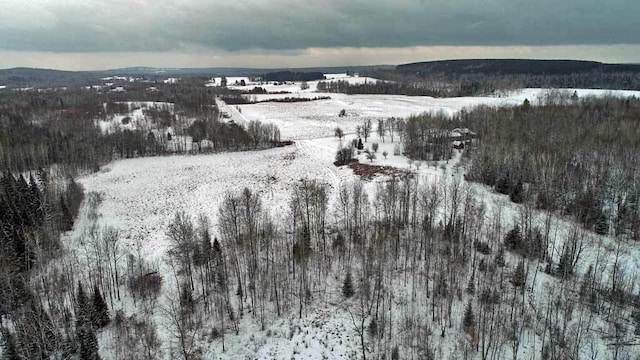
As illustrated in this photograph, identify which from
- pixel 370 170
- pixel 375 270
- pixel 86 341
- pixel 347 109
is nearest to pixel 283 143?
pixel 370 170

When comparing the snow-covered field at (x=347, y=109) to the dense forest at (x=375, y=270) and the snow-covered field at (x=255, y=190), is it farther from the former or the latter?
the dense forest at (x=375, y=270)

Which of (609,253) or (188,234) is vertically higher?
(188,234)

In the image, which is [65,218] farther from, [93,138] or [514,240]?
[93,138]

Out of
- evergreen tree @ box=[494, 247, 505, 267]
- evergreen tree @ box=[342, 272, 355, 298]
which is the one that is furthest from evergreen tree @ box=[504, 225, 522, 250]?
evergreen tree @ box=[342, 272, 355, 298]

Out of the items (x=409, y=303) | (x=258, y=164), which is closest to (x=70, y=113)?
(x=258, y=164)

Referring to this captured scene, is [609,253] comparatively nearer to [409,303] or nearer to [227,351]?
[409,303]
